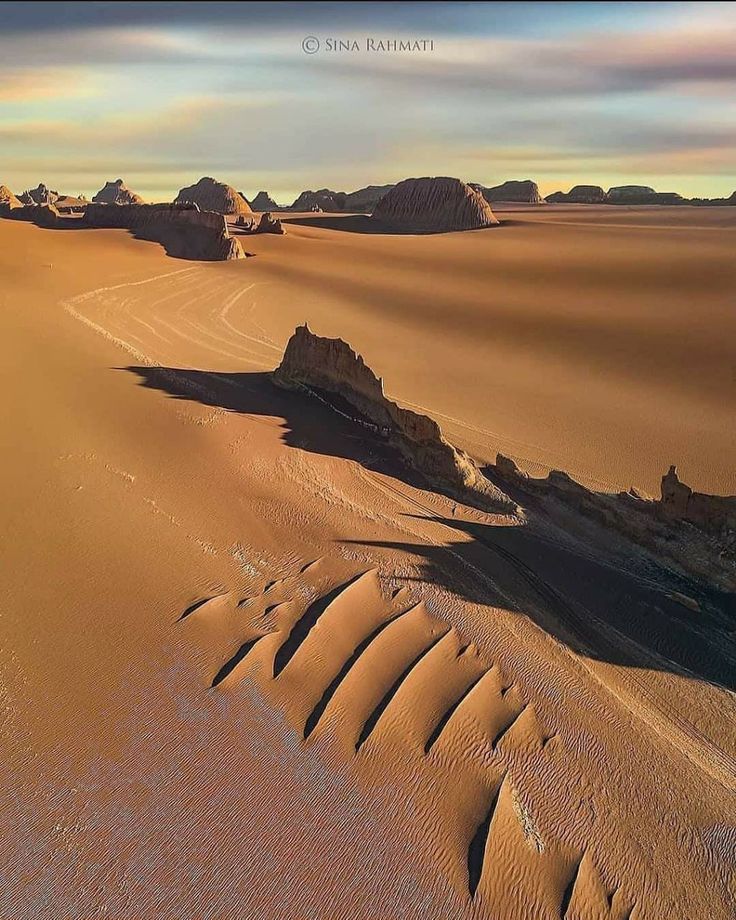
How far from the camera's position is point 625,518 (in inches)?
370

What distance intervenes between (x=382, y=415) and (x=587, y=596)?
5.10 metres

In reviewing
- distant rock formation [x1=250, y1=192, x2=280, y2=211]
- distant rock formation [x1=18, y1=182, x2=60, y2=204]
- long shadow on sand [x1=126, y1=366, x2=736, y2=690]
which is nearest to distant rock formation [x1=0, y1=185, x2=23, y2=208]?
distant rock formation [x1=18, y1=182, x2=60, y2=204]

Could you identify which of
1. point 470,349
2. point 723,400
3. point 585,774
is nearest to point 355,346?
point 470,349

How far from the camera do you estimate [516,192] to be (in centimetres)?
11462

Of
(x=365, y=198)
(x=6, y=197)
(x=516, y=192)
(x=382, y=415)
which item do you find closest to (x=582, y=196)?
(x=516, y=192)

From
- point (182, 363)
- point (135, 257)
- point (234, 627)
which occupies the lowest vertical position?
point (234, 627)

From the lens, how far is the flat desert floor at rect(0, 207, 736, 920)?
4.90 m

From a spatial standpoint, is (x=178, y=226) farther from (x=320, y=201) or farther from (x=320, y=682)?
(x=320, y=201)

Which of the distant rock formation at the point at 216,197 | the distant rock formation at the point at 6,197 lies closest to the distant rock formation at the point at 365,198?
the distant rock formation at the point at 216,197

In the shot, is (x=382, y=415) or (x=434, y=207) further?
(x=434, y=207)

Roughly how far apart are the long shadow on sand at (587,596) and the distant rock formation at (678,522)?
13.1 inches

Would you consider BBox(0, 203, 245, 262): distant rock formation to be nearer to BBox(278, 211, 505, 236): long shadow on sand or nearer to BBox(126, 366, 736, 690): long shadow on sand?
BBox(278, 211, 505, 236): long shadow on sand

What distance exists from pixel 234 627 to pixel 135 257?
34914mm

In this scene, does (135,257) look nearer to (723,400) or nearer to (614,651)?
(723,400)
